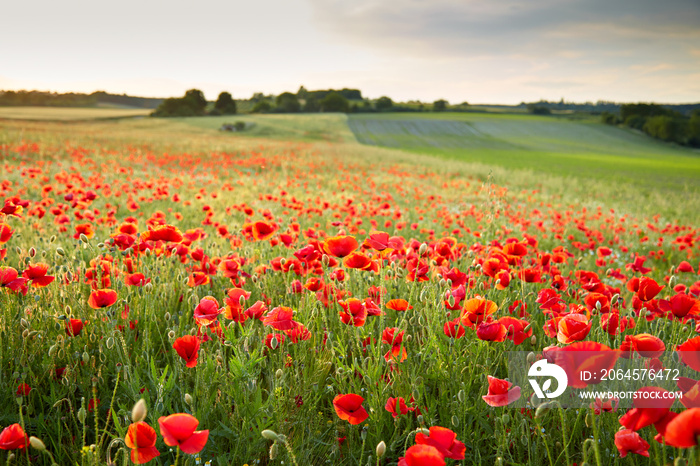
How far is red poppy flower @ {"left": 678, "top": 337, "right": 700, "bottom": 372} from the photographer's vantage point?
1074 mm

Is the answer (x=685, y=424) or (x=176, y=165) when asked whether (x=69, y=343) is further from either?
(x=176, y=165)

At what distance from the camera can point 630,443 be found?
1108 millimetres

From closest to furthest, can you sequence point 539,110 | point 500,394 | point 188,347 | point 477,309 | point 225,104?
point 500,394 → point 188,347 → point 477,309 → point 225,104 → point 539,110

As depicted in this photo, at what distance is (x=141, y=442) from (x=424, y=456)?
72 cm

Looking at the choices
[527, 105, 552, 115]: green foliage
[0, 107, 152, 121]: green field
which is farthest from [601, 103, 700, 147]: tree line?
[0, 107, 152, 121]: green field

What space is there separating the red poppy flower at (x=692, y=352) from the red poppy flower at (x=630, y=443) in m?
0.24

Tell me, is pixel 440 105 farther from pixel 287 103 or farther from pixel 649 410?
pixel 649 410

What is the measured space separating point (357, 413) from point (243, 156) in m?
17.4

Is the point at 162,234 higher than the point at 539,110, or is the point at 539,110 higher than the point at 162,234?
the point at 539,110

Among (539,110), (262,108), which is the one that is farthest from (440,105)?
(262,108)

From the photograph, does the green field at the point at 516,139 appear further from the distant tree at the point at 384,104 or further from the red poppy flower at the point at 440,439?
the red poppy flower at the point at 440,439

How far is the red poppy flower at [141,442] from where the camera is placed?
101 cm

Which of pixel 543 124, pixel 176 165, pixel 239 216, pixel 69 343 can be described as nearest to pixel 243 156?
pixel 176 165

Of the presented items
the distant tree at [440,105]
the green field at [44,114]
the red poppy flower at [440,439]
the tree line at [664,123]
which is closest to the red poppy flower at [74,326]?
the red poppy flower at [440,439]
